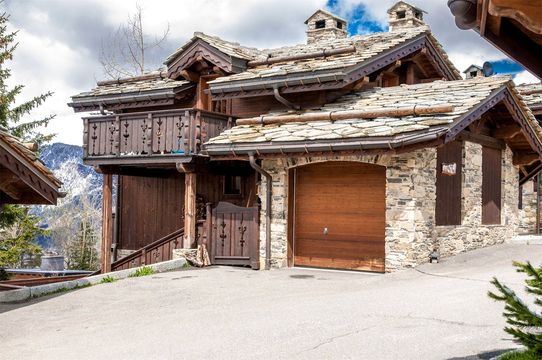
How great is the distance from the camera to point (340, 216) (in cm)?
1565

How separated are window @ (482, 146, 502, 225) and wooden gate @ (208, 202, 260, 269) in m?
6.37

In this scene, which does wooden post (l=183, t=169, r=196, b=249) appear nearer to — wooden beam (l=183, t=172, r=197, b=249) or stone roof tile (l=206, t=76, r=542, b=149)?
wooden beam (l=183, t=172, r=197, b=249)

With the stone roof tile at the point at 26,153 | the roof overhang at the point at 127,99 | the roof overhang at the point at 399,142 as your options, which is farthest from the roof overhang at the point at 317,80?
the stone roof tile at the point at 26,153

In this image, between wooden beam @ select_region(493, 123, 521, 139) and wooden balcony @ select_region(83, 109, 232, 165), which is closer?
wooden balcony @ select_region(83, 109, 232, 165)

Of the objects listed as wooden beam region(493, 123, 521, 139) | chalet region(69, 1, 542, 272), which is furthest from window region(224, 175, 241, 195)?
wooden beam region(493, 123, 521, 139)

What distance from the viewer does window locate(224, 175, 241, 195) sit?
21.1 meters

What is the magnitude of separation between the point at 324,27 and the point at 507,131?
10.7 meters

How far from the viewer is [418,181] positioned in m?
14.1

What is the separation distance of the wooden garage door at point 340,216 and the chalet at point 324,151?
29 mm

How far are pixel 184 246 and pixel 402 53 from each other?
8219mm

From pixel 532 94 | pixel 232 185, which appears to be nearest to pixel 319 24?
pixel 532 94

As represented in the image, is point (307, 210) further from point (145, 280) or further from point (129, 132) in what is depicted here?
point (129, 132)

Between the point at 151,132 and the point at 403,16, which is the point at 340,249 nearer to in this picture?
the point at 151,132

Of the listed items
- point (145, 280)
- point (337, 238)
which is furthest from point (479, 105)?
point (145, 280)
